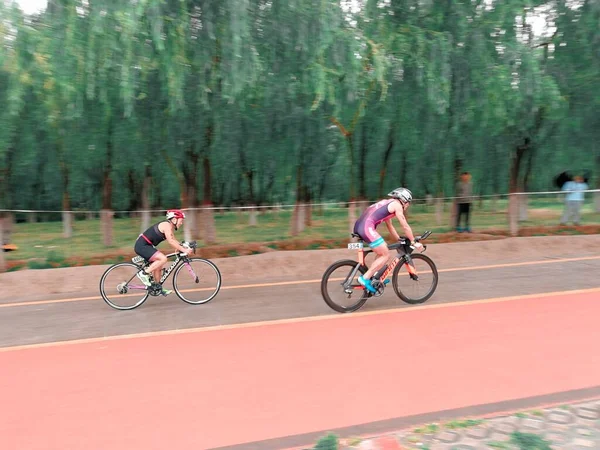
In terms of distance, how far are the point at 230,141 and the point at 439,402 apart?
12.8 metres

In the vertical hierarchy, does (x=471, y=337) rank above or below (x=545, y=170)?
below

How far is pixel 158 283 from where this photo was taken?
27.0 ft

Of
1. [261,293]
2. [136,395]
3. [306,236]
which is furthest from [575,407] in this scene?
[306,236]

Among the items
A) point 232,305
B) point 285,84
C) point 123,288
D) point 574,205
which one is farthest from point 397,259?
point 574,205

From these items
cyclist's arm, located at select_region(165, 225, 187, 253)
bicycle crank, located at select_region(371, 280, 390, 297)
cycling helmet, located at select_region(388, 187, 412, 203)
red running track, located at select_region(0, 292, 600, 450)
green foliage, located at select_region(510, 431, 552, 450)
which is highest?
cycling helmet, located at select_region(388, 187, 412, 203)

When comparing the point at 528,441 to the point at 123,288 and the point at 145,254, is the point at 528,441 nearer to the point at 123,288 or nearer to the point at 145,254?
the point at 145,254

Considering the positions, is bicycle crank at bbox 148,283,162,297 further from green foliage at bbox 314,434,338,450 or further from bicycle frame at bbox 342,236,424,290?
green foliage at bbox 314,434,338,450

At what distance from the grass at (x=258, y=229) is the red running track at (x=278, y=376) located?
301 inches

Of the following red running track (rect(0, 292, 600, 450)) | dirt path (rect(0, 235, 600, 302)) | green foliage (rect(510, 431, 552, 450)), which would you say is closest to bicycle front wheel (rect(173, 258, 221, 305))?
dirt path (rect(0, 235, 600, 302))

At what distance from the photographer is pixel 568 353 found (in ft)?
18.0

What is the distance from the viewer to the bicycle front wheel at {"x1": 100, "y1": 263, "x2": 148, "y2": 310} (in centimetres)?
810

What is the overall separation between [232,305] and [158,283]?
3.80 ft

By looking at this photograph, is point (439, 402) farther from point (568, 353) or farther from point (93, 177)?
point (93, 177)

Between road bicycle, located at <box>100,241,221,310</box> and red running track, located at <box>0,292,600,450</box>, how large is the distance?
69.8 inches
